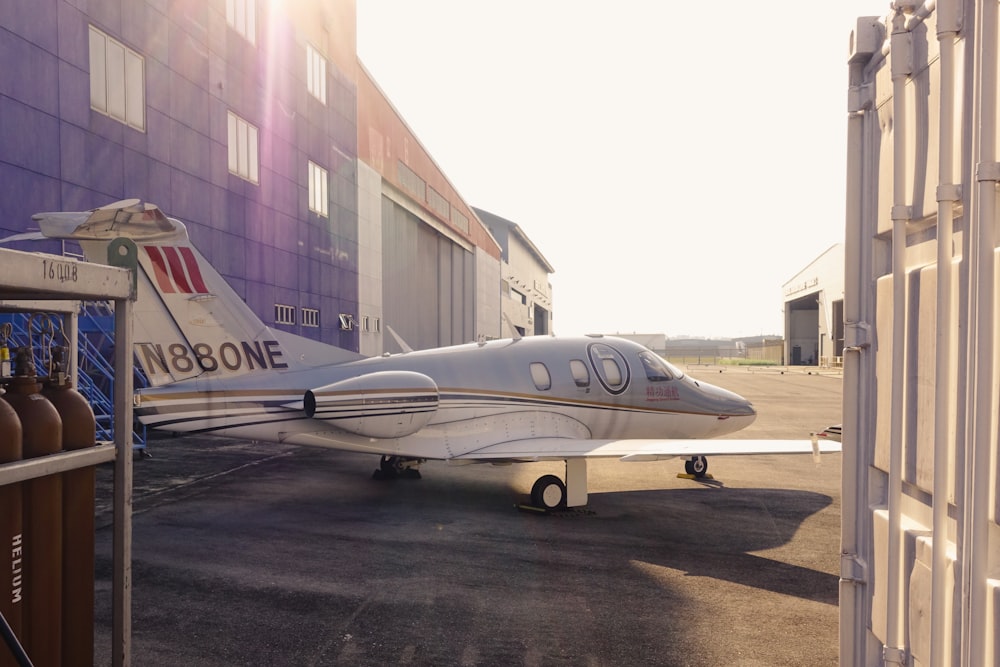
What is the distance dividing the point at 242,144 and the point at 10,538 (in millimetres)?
20247

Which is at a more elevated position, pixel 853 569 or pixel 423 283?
pixel 423 283

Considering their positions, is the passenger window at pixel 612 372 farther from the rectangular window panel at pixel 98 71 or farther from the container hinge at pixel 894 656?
the rectangular window panel at pixel 98 71

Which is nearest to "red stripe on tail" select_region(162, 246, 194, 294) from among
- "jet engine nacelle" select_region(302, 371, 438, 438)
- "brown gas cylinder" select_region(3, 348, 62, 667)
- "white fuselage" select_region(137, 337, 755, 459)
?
"white fuselage" select_region(137, 337, 755, 459)

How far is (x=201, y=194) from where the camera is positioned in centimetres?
1912

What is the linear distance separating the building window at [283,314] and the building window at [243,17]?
854 cm

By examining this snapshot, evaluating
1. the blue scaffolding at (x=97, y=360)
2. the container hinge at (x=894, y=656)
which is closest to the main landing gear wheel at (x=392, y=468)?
the blue scaffolding at (x=97, y=360)

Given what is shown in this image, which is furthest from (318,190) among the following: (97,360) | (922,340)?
(922,340)

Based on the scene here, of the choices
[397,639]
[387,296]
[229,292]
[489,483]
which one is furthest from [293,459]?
[387,296]

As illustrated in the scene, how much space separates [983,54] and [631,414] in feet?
34.3

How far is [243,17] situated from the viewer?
21188 millimetres

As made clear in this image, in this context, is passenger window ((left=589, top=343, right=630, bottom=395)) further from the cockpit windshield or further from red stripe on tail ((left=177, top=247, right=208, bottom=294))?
red stripe on tail ((left=177, top=247, right=208, bottom=294))

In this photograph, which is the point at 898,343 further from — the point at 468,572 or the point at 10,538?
the point at 468,572

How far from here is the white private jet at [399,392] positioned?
31.7ft

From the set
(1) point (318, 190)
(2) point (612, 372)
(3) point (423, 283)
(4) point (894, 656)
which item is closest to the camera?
(4) point (894, 656)
